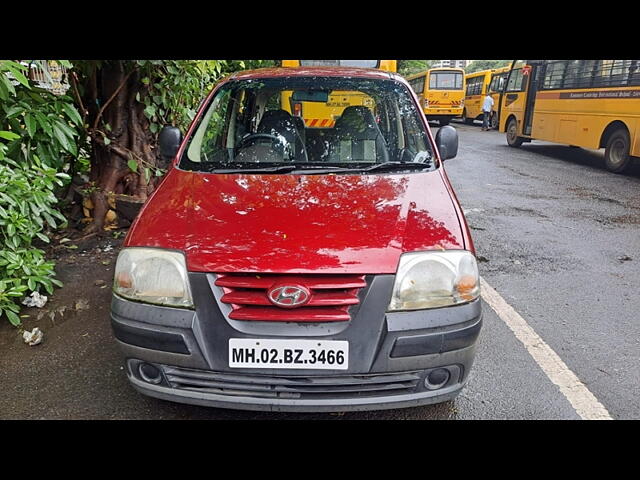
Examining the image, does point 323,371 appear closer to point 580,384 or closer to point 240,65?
point 580,384

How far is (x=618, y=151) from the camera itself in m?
10.3

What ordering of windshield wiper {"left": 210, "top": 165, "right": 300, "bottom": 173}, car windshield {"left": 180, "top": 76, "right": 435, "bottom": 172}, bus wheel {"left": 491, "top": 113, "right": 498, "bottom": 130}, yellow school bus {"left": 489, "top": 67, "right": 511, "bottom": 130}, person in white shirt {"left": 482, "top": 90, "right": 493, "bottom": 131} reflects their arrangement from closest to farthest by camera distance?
windshield wiper {"left": 210, "top": 165, "right": 300, "bottom": 173}
car windshield {"left": 180, "top": 76, "right": 435, "bottom": 172}
yellow school bus {"left": 489, "top": 67, "right": 511, "bottom": 130}
person in white shirt {"left": 482, "top": 90, "right": 493, "bottom": 131}
bus wheel {"left": 491, "top": 113, "right": 498, "bottom": 130}

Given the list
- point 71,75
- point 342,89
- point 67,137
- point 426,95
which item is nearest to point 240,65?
point 71,75

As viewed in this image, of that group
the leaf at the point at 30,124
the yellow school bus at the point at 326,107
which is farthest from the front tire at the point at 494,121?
the leaf at the point at 30,124

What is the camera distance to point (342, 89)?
348 cm

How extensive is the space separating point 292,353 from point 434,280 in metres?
0.68

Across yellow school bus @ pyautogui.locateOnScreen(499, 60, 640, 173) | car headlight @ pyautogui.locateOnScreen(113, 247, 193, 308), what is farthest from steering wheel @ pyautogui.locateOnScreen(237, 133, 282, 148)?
yellow school bus @ pyautogui.locateOnScreen(499, 60, 640, 173)

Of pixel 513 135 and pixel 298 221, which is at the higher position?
pixel 298 221

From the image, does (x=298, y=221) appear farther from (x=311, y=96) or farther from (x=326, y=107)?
(x=326, y=107)

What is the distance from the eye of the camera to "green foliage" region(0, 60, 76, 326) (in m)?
3.28

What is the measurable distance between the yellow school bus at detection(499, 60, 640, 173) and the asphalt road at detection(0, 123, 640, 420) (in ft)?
14.5

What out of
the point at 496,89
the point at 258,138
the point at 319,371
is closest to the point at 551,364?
the point at 319,371

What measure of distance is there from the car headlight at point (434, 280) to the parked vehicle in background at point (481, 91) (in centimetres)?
1913

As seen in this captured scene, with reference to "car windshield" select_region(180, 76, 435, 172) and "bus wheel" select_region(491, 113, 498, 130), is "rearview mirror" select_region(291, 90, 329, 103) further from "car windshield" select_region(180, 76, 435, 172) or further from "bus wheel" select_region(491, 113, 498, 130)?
"bus wheel" select_region(491, 113, 498, 130)
